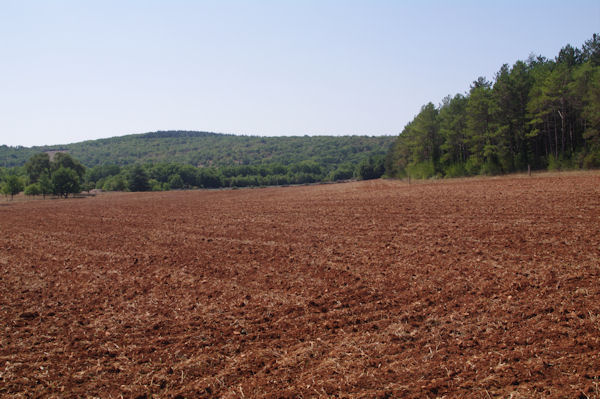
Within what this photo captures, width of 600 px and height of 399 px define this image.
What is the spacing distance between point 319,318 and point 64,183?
90.1 m

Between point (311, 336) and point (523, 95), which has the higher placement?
point (523, 95)

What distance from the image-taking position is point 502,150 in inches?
2035

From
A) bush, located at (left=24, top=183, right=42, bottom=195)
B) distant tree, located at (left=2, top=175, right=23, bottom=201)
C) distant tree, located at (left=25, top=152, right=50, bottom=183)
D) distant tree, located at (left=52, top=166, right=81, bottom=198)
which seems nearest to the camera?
distant tree, located at (left=2, top=175, right=23, bottom=201)

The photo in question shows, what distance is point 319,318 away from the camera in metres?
7.16

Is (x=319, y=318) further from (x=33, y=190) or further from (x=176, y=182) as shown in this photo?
(x=176, y=182)

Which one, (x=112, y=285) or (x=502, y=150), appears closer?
(x=112, y=285)

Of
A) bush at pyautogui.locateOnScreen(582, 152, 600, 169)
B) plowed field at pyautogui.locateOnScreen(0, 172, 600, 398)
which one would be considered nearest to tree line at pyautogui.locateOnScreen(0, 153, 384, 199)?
plowed field at pyautogui.locateOnScreen(0, 172, 600, 398)

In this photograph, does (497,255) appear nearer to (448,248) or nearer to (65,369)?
(448,248)

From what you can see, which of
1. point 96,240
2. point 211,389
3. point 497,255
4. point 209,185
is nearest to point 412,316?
point 211,389

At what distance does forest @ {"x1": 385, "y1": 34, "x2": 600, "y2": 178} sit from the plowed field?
36.8 meters

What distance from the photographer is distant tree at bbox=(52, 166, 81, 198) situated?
80.8 metres

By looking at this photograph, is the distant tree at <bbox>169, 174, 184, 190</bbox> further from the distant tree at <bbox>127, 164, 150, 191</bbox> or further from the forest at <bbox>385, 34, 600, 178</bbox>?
the forest at <bbox>385, 34, 600, 178</bbox>

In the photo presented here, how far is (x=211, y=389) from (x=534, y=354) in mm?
4334

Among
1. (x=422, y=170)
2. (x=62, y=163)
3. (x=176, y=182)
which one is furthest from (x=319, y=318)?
(x=176, y=182)
